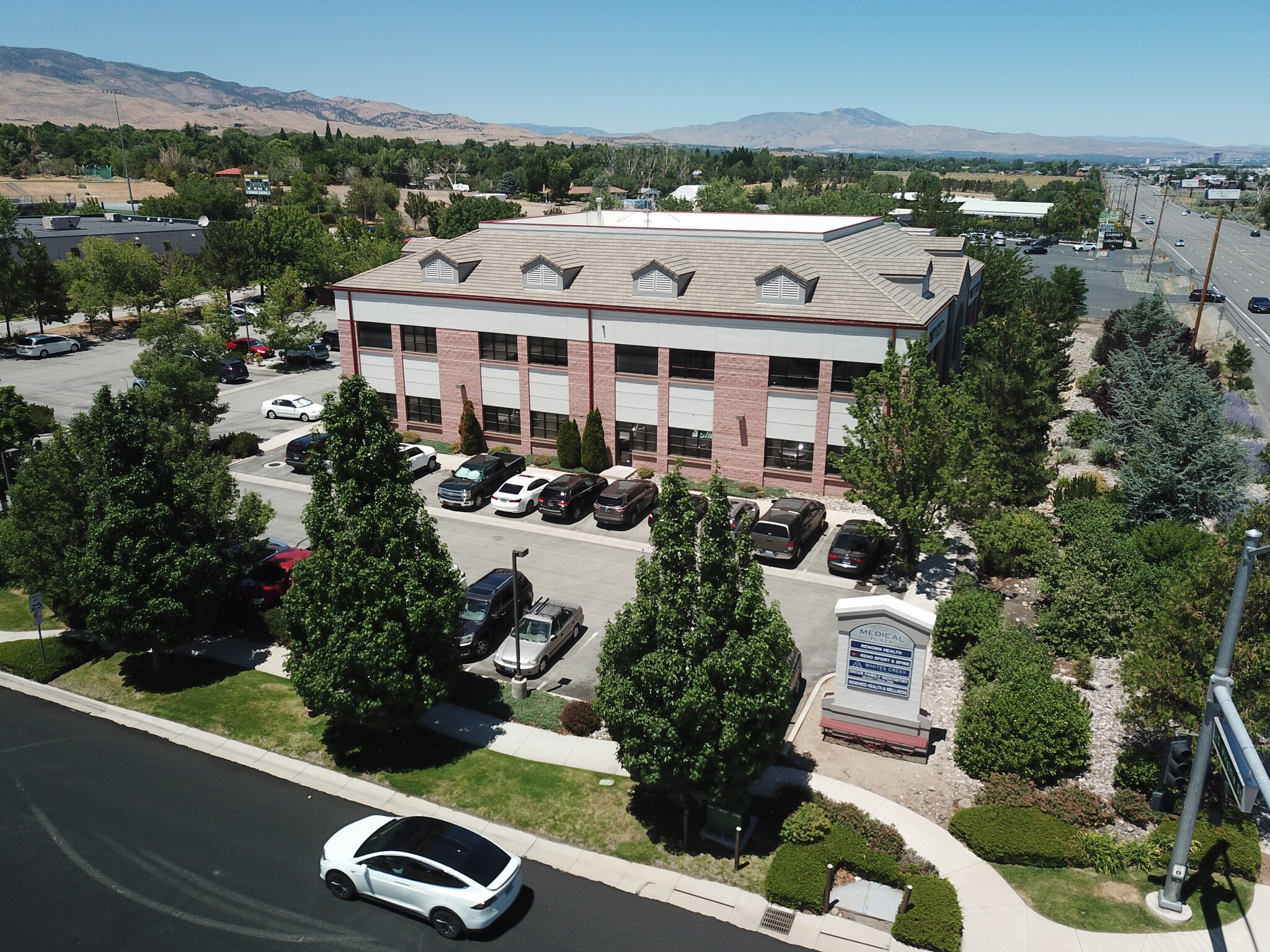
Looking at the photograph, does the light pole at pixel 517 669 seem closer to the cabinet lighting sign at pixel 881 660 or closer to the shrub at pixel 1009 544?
the cabinet lighting sign at pixel 881 660

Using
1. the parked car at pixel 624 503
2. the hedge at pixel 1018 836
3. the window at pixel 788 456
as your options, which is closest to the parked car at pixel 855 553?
the window at pixel 788 456

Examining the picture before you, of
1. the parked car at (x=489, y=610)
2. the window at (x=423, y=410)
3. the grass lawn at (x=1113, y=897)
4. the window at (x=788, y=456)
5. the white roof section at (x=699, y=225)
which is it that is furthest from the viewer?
the window at (x=423, y=410)

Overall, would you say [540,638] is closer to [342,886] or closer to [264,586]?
[264,586]

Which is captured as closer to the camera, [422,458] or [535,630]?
[535,630]

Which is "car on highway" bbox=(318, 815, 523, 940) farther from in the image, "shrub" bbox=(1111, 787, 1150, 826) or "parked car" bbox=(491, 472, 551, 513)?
"parked car" bbox=(491, 472, 551, 513)

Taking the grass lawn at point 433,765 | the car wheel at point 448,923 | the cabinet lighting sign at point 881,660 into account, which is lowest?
the grass lawn at point 433,765

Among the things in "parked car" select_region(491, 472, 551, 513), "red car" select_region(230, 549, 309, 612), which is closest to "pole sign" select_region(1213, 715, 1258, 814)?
"red car" select_region(230, 549, 309, 612)

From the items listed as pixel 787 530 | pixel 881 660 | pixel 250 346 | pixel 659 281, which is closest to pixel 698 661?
pixel 881 660
